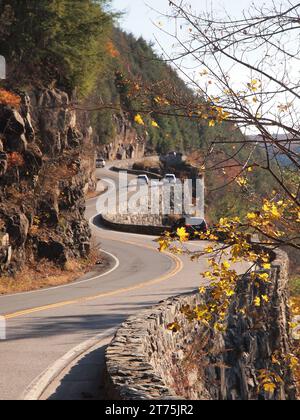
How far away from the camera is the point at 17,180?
24109mm

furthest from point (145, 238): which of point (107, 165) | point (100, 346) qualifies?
point (107, 165)

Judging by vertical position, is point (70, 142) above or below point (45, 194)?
above

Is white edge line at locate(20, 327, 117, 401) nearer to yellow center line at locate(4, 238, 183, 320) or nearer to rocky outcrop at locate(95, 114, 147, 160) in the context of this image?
yellow center line at locate(4, 238, 183, 320)

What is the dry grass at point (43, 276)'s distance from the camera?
20312 millimetres

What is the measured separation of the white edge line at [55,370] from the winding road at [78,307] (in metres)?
0.09

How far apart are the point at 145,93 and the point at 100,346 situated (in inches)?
246

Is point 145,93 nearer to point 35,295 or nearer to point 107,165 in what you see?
point 35,295

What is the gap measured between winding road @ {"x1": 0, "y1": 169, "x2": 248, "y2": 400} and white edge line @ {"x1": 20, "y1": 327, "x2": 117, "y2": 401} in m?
0.09

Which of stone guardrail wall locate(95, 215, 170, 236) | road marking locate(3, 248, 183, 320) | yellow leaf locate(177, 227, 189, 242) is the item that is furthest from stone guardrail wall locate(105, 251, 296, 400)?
stone guardrail wall locate(95, 215, 170, 236)

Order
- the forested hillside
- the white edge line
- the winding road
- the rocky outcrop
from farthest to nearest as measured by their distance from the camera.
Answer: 1. the rocky outcrop
2. the winding road
3. the white edge line
4. the forested hillside

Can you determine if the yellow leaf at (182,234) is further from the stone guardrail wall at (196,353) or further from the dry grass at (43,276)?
the dry grass at (43,276)

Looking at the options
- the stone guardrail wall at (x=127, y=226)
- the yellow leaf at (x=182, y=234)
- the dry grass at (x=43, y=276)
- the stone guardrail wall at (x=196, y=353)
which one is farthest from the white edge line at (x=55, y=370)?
the stone guardrail wall at (x=127, y=226)

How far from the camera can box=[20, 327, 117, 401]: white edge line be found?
8188 millimetres

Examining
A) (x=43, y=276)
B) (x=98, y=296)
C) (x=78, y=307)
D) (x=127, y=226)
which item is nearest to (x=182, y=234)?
(x=78, y=307)
